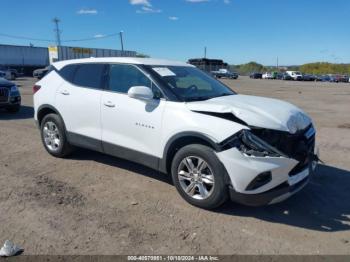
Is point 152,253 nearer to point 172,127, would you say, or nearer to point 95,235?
point 95,235

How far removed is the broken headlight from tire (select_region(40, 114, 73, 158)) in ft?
11.0

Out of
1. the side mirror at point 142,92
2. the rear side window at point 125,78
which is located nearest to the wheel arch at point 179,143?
the side mirror at point 142,92

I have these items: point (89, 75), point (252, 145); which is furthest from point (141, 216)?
point (89, 75)

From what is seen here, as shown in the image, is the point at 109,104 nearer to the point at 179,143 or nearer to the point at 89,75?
the point at 89,75

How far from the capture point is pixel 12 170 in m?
5.80

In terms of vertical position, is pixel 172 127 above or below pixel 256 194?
above

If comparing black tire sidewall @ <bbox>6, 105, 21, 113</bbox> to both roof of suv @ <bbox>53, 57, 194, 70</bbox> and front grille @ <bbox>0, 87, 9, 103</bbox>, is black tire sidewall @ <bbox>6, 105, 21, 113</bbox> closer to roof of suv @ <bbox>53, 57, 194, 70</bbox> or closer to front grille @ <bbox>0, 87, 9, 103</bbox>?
front grille @ <bbox>0, 87, 9, 103</bbox>

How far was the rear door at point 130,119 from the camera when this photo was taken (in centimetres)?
479

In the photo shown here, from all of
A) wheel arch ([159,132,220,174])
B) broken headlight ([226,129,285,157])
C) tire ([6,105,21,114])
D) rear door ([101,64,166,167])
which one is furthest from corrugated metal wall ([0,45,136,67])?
broken headlight ([226,129,285,157])

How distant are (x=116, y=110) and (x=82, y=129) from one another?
0.92 metres

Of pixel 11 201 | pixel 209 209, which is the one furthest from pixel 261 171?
pixel 11 201

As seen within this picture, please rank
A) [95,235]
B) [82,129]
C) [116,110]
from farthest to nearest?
1. [82,129]
2. [116,110]
3. [95,235]

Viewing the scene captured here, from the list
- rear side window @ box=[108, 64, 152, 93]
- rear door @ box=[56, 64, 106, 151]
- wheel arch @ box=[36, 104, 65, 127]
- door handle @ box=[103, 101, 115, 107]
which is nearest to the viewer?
rear side window @ box=[108, 64, 152, 93]

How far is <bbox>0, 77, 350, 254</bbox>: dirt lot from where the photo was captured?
11.9ft
